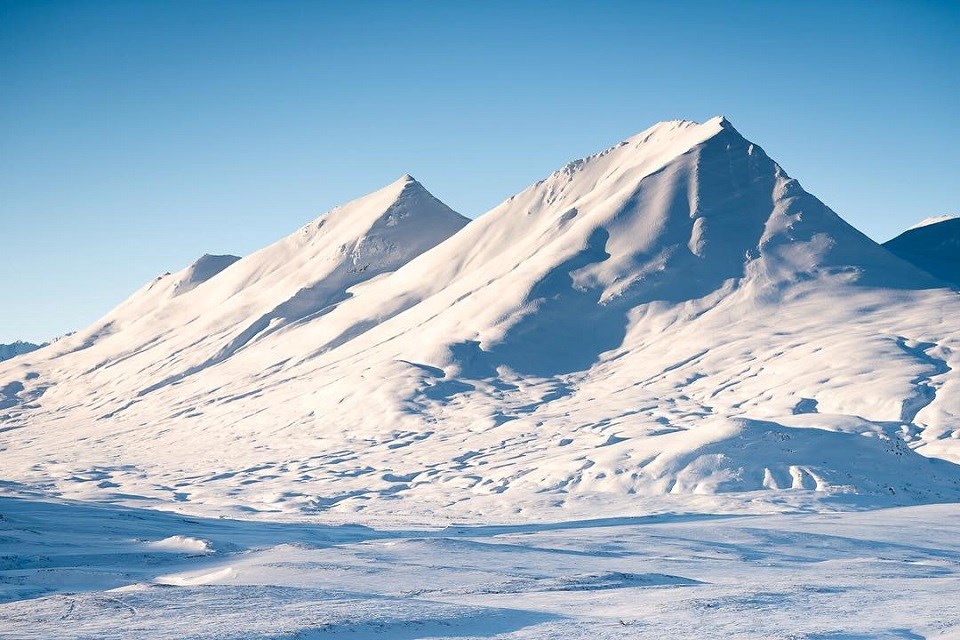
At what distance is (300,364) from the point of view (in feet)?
542

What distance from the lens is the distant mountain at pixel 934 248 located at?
16750 centimetres

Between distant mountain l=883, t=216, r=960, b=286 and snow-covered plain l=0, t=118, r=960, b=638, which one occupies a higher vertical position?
distant mountain l=883, t=216, r=960, b=286

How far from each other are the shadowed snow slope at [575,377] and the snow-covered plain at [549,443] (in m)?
0.53

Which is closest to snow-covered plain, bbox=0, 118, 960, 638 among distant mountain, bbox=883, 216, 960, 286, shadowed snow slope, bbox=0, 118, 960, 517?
shadowed snow slope, bbox=0, 118, 960, 517

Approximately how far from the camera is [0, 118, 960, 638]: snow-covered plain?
98.7 feet

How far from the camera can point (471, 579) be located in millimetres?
37250

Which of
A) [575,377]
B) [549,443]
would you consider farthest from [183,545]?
[575,377]

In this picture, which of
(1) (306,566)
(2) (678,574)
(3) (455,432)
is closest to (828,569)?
(2) (678,574)

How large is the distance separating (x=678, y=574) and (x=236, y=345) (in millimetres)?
152481

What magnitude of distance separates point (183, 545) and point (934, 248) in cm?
16487

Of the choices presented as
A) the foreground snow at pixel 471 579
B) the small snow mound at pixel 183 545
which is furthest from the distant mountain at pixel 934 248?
the small snow mound at pixel 183 545

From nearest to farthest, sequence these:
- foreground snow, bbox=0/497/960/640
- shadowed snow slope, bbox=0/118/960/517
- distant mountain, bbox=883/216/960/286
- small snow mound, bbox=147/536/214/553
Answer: foreground snow, bbox=0/497/960/640 < small snow mound, bbox=147/536/214/553 < shadowed snow slope, bbox=0/118/960/517 < distant mountain, bbox=883/216/960/286

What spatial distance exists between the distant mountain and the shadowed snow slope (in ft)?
35.7

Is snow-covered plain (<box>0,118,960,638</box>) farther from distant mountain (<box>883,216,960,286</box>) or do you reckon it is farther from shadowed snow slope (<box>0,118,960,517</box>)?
distant mountain (<box>883,216,960,286</box>)
